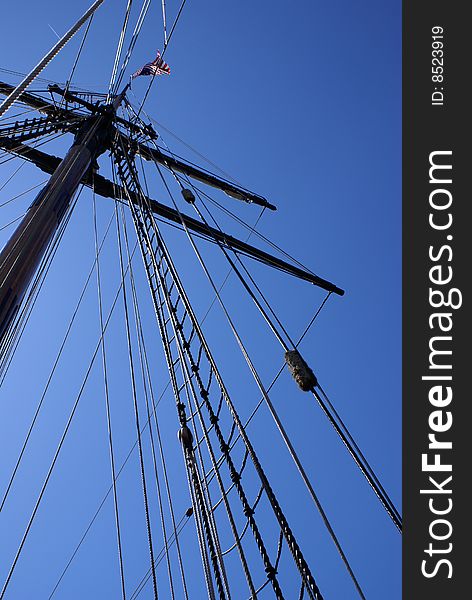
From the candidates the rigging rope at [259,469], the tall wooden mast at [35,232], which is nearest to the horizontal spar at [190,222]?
the tall wooden mast at [35,232]

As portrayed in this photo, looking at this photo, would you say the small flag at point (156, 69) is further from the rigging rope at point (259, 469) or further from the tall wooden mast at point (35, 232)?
the rigging rope at point (259, 469)

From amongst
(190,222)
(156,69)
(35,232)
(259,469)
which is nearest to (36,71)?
(35,232)

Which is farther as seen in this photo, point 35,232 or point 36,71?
point 35,232

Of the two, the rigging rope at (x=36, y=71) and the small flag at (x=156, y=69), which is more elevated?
the small flag at (x=156, y=69)

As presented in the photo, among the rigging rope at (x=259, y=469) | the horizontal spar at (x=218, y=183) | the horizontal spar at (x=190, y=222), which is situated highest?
the horizontal spar at (x=218, y=183)

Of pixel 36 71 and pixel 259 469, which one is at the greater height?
pixel 36 71

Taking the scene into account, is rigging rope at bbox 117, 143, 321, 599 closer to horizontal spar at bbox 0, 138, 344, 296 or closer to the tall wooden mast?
the tall wooden mast

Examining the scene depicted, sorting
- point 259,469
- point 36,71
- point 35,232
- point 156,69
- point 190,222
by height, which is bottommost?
point 259,469

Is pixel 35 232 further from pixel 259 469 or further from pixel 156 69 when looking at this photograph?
pixel 156 69

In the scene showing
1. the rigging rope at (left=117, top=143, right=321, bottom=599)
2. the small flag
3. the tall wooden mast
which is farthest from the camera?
the small flag

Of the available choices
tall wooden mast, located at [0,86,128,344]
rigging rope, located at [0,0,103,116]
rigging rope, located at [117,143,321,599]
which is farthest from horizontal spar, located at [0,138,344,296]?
rigging rope, located at [0,0,103,116]

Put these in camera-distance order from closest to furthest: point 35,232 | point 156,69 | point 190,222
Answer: point 35,232
point 190,222
point 156,69

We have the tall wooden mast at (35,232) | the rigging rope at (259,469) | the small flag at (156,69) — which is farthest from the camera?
the small flag at (156,69)

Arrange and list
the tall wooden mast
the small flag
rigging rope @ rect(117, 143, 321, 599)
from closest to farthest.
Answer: rigging rope @ rect(117, 143, 321, 599), the tall wooden mast, the small flag
